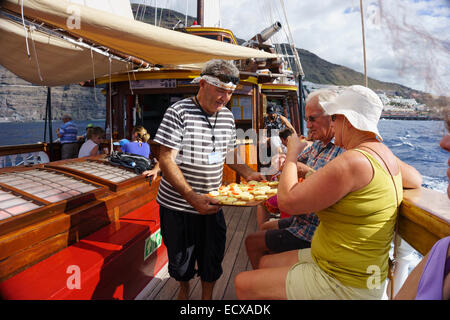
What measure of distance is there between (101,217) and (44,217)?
0.52 metres

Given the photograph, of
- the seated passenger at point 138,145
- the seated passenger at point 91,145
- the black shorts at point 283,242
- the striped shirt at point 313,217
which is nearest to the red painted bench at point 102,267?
the black shorts at point 283,242

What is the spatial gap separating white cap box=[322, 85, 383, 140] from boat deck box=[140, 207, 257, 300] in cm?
203

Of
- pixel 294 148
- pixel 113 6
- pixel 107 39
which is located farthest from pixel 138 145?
pixel 113 6

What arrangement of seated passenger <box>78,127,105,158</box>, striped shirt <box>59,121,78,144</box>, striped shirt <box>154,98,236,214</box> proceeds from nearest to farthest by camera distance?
striped shirt <box>154,98,236,214</box>
seated passenger <box>78,127,105,158</box>
striped shirt <box>59,121,78,144</box>

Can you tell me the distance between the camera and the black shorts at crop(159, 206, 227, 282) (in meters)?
2.00

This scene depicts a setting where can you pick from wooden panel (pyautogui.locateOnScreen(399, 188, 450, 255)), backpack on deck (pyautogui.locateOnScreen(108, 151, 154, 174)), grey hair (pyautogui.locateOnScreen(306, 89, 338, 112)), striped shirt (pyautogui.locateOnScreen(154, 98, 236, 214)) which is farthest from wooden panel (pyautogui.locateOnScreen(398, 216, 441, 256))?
backpack on deck (pyautogui.locateOnScreen(108, 151, 154, 174))

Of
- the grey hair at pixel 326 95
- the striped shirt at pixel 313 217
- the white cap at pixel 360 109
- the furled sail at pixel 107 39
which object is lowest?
the striped shirt at pixel 313 217

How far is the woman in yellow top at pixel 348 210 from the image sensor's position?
1097 mm

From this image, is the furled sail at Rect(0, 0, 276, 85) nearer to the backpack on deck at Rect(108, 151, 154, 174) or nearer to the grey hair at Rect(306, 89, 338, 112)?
the backpack on deck at Rect(108, 151, 154, 174)

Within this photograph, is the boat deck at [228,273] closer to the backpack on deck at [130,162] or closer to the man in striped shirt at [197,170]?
the man in striped shirt at [197,170]

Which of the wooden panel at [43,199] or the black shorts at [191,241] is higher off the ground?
the wooden panel at [43,199]

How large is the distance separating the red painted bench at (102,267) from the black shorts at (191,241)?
39 cm

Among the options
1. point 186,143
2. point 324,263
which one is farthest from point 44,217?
point 324,263

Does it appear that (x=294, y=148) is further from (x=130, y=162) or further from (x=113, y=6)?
(x=113, y=6)
